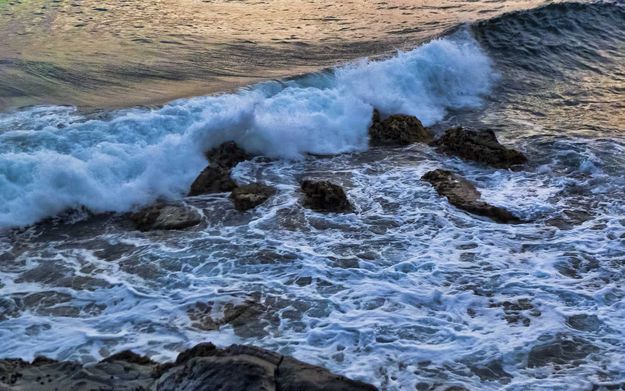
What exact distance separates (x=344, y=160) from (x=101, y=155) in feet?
12.3

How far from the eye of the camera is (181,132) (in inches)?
404

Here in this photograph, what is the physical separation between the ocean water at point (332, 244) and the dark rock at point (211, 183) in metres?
0.18

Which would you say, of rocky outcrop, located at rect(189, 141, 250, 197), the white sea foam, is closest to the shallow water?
the white sea foam

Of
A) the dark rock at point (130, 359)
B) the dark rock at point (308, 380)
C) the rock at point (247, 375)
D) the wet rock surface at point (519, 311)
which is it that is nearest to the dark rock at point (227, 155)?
the wet rock surface at point (519, 311)

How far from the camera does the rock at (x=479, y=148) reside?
9.77 metres

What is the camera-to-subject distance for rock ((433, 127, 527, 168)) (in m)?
9.77

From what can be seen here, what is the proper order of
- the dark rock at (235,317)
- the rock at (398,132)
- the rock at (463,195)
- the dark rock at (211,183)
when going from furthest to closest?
the rock at (398,132)
the dark rock at (211,183)
the rock at (463,195)
the dark rock at (235,317)

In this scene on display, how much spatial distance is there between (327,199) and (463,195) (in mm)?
1822

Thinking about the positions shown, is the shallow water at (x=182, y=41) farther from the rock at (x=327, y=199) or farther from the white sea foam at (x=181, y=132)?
the rock at (x=327, y=199)

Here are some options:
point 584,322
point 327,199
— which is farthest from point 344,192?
point 584,322

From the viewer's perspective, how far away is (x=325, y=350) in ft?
17.8

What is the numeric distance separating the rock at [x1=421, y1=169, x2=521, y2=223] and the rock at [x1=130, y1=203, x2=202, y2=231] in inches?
129

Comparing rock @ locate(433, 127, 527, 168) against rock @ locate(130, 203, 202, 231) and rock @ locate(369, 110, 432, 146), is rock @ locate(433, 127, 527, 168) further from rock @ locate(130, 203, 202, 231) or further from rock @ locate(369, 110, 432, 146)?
rock @ locate(130, 203, 202, 231)

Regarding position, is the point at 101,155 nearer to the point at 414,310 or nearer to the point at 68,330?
the point at 68,330
